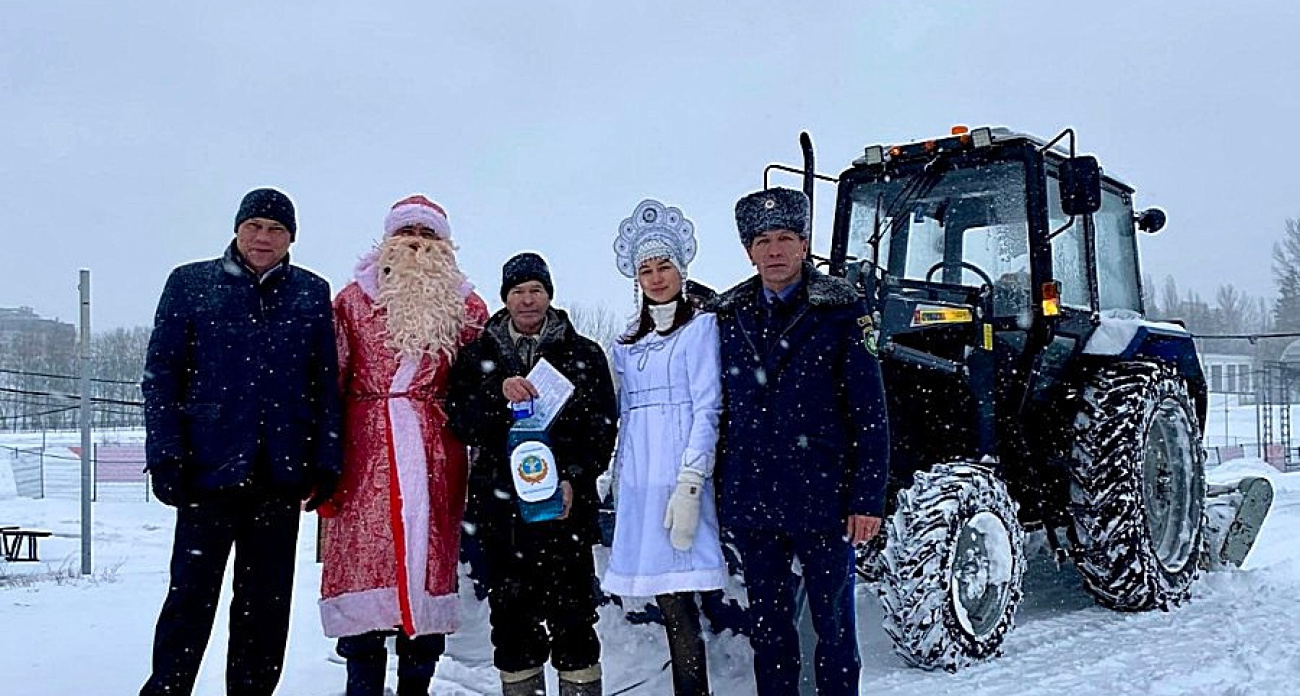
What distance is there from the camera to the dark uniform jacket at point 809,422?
117 inches

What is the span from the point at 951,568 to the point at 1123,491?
1522 millimetres

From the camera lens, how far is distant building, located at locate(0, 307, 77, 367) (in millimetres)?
56969

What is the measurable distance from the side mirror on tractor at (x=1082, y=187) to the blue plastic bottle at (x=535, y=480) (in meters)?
2.78

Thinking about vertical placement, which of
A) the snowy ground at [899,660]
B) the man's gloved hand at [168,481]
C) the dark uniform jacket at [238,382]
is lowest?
A: the snowy ground at [899,660]

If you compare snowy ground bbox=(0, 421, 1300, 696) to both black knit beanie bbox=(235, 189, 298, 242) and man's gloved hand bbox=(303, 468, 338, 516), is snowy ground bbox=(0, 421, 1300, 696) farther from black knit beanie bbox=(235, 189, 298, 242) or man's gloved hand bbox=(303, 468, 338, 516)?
black knit beanie bbox=(235, 189, 298, 242)

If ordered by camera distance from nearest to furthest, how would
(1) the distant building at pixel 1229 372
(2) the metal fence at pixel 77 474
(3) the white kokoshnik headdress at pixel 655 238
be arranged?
1. (3) the white kokoshnik headdress at pixel 655 238
2. (2) the metal fence at pixel 77 474
3. (1) the distant building at pixel 1229 372

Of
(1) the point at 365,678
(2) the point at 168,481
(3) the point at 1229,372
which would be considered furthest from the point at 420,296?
(3) the point at 1229,372

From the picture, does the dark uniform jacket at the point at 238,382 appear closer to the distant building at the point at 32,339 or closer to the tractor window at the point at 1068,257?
the tractor window at the point at 1068,257

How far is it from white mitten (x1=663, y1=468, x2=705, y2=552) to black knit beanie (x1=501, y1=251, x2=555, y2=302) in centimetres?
73

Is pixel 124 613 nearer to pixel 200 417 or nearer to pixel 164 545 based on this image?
pixel 200 417

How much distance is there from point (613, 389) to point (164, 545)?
13568mm

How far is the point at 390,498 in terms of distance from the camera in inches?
124

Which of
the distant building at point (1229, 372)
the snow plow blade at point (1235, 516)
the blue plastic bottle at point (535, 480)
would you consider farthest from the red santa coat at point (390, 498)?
the distant building at point (1229, 372)

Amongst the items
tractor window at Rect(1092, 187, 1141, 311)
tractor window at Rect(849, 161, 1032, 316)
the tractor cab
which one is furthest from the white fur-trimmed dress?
tractor window at Rect(1092, 187, 1141, 311)
